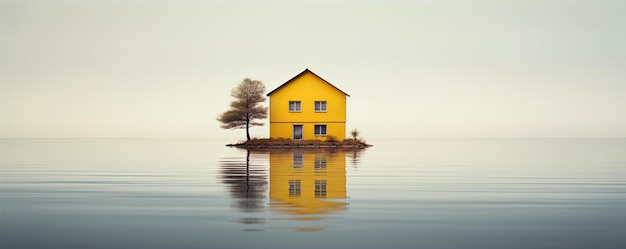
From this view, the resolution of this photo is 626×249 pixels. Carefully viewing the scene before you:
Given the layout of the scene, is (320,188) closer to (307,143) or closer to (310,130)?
(307,143)

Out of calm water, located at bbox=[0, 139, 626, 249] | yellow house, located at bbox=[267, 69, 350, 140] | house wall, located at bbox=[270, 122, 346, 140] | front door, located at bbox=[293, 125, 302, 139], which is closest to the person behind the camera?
calm water, located at bbox=[0, 139, 626, 249]

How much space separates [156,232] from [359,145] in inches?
1508

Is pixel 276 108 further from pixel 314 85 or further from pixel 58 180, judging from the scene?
pixel 58 180

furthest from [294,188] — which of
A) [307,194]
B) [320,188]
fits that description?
[307,194]

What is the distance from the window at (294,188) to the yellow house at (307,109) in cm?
3121

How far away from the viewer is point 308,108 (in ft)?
155

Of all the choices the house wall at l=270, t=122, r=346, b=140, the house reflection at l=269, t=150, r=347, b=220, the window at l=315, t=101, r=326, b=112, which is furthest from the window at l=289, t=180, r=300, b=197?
the window at l=315, t=101, r=326, b=112

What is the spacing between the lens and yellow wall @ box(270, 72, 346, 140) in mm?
47000

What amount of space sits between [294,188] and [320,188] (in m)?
0.65

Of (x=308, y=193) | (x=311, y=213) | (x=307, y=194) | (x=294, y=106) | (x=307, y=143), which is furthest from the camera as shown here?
(x=294, y=106)

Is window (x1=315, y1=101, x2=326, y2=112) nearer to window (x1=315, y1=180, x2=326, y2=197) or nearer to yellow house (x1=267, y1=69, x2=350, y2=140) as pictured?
yellow house (x1=267, y1=69, x2=350, y2=140)

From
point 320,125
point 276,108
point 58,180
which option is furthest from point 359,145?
point 58,180

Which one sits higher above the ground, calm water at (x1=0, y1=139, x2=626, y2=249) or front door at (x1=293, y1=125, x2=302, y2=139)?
front door at (x1=293, y1=125, x2=302, y2=139)

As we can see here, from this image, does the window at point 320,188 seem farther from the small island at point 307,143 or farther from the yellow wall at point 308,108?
the yellow wall at point 308,108
